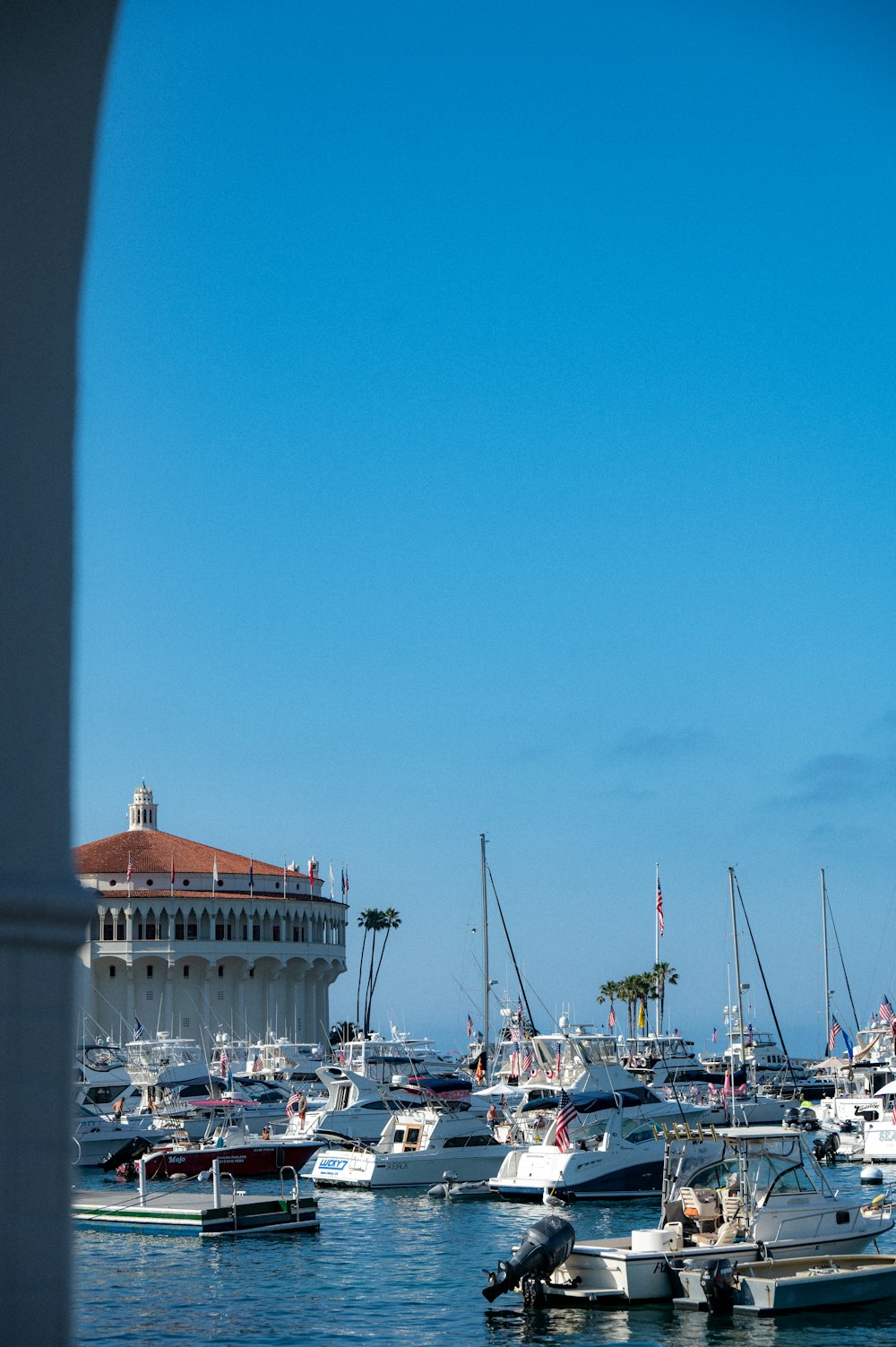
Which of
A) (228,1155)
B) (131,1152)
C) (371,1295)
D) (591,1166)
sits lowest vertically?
(371,1295)

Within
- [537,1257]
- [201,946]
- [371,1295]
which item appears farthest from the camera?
[201,946]

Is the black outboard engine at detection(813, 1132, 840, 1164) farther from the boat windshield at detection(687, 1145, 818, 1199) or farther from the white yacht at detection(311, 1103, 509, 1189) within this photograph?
the boat windshield at detection(687, 1145, 818, 1199)

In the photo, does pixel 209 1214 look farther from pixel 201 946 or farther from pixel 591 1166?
pixel 201 946

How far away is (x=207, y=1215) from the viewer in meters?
30.5

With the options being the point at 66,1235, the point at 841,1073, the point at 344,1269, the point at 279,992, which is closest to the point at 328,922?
the point at 279,992

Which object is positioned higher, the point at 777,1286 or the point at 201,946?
the point at 201,946

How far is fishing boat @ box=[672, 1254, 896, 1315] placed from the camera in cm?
2095

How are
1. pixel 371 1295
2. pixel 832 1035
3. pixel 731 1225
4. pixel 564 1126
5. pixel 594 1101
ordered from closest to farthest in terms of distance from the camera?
pixel 731 1225, pixel 371 1295, pixel 564 1126, pixel 594 1101, pixel 832 1035

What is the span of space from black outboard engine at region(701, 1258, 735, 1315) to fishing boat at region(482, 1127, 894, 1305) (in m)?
0.42

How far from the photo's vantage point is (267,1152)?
37.7 m

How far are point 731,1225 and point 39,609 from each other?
62.9 ft

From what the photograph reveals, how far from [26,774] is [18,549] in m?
0.85

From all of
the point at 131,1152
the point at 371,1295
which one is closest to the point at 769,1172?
the point at 371,1295

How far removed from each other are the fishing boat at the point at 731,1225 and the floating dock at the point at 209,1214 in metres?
9.99
